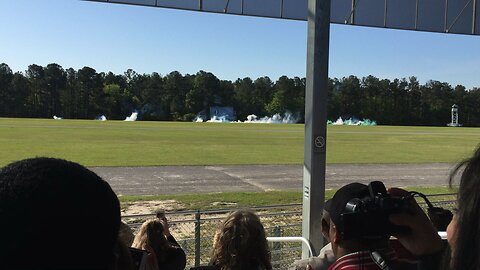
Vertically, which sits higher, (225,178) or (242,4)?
(242,4)

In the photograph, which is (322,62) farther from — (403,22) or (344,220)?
(403,22)

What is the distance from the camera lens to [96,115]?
13288 centimetres

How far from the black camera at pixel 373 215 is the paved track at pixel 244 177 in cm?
1528

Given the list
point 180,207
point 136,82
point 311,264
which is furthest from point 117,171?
point 136,82

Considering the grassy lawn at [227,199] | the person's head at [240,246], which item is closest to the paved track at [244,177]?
the grassy lawn at [227,199]

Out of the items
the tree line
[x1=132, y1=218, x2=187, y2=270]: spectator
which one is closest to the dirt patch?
[x1=132, y1=218, x2=187, y2=270]: spectator

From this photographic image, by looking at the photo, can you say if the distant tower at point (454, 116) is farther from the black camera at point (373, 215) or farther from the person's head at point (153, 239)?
the black camera at point (373, 215)

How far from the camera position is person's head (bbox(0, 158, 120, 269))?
89 cm

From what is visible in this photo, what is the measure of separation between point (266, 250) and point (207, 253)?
452 cm

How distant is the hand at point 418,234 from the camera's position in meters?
1.82

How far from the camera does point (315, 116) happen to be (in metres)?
5.45

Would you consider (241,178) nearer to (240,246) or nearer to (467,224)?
(240,246)

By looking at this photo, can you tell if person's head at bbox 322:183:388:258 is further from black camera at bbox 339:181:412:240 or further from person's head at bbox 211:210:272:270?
person's head at bbox 211:210:272:270

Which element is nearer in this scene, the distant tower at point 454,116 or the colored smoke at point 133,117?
the distant tower at point 454,116
